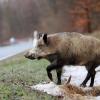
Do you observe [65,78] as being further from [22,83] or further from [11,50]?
[11,50]

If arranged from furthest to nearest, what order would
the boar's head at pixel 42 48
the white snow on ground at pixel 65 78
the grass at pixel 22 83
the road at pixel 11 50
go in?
1. the road at pixel 11 50
2. the boar's head at pixel 42 48
3. the white snow on ground at pixel 65 78
4. the grass at pixel 22 83

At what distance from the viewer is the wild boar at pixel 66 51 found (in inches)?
492

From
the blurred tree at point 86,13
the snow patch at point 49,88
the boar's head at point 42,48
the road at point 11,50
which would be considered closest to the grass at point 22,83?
the snow patch at point 49,88

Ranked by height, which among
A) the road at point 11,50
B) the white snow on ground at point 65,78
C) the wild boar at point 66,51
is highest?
the wild boar at point 66,51

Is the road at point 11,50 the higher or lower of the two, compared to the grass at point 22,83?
lower

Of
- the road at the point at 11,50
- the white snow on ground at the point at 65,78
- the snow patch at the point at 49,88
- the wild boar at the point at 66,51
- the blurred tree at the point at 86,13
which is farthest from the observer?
the blurred tree at the point at 86,13

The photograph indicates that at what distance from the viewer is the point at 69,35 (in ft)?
42.1

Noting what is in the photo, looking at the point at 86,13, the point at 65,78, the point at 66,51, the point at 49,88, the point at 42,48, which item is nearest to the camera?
the point at 49,88

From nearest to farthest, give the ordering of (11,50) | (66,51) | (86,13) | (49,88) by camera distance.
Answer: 1. (49,88)
2. (66,51)
3. (11,50)
4. (86,13)

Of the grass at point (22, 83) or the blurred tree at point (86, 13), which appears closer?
the grass at point (22, 83)

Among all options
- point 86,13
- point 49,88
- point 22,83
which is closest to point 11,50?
point 86,13

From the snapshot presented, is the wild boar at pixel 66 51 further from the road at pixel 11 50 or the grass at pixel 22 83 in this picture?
the road at pixel 11 50

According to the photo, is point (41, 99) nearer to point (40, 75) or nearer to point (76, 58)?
point (76, 58)

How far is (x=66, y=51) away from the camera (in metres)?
12.5
